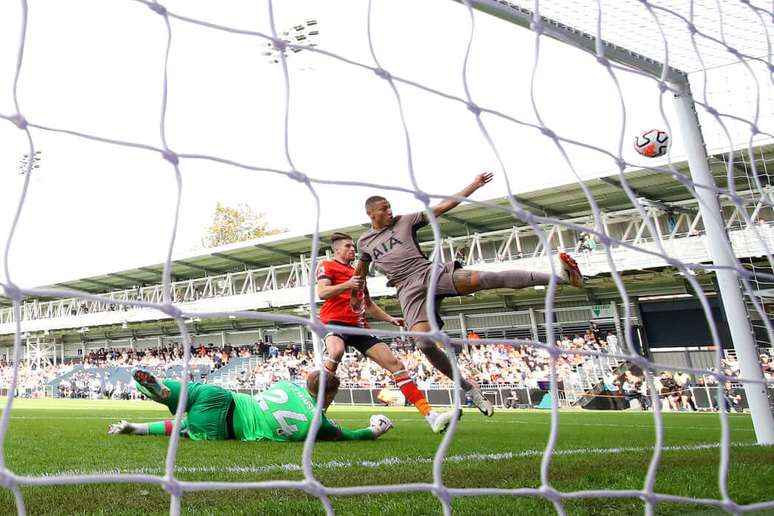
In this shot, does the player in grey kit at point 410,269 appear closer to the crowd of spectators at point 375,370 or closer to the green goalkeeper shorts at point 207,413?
the green goalkeeper shorts at point 207,413

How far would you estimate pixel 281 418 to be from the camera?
4984 millimetres

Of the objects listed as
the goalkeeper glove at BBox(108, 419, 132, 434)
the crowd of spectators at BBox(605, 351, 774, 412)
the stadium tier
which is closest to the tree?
the stadium tier

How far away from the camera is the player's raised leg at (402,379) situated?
5.24 metres

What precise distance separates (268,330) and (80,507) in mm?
29557

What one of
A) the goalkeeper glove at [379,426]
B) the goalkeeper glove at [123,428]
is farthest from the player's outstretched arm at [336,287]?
the goalkeeper glove at [123,428]

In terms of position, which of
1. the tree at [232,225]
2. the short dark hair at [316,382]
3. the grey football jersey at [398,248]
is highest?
the tree at [232,225]

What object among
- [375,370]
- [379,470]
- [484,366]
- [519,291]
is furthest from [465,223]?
[379,470]

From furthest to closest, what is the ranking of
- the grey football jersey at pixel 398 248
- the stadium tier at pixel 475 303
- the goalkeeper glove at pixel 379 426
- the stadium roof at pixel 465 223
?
the stadium tier at pixel 475 303 < the stadium roof at pixel 465 223 < the goalkeeper glove at pixel 379 426 < the grey football jersey at pixel 398 248

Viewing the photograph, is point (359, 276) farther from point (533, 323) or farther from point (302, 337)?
point (302, 337)

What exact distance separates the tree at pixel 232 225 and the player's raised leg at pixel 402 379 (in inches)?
1655

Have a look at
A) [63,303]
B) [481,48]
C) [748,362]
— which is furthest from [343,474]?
[63,303]

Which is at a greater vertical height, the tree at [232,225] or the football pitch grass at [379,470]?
the tree at [232,225]

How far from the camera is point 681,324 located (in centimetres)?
2186

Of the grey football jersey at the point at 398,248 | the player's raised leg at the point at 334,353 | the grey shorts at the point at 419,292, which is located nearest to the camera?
the grey shorts at the point at 419,292
